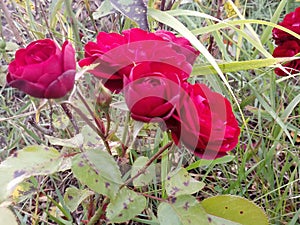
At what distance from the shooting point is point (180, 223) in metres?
0.60

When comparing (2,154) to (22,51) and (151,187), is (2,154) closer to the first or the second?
(151,187)

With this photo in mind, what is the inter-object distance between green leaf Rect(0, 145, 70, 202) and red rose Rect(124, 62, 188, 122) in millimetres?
123

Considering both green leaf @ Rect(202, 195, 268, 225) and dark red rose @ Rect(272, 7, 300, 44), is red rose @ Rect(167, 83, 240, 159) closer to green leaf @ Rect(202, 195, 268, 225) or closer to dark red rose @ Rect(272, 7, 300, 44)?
green leaf @ Rect(202, 195, 268, 225)

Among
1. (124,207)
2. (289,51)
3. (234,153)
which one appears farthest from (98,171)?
(234,153)

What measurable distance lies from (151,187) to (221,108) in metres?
0.49

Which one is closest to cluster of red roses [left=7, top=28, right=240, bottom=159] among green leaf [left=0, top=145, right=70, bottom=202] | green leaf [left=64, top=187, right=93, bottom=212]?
green leaf [left=0, top=145, right=70, bottom=202]

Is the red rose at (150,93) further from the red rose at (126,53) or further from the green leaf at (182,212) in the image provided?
the green leaf at (182,212)

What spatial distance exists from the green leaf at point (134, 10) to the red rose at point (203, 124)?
0.52 feet

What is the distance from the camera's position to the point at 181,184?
0.65 metres

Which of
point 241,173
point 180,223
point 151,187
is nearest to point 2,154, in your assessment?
point 151,187

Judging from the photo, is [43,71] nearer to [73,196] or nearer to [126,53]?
[126,53]

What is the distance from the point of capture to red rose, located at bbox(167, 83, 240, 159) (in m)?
0.51

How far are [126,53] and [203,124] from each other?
0.12 metres

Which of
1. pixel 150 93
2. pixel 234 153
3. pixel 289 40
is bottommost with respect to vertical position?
pixel 234 153
